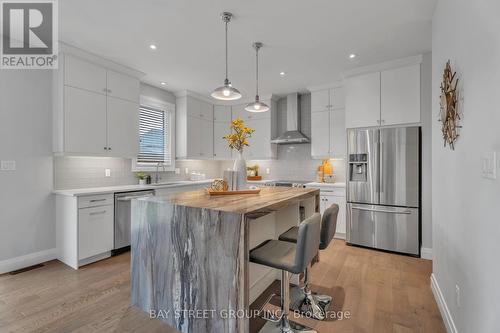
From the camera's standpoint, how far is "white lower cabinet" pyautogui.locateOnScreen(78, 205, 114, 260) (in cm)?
298

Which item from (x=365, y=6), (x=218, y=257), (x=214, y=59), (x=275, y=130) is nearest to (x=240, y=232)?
(x=218, y=257)

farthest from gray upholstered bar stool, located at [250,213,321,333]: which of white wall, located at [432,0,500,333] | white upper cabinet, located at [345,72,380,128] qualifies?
white upper cabinet, located at [345,72,380,128]

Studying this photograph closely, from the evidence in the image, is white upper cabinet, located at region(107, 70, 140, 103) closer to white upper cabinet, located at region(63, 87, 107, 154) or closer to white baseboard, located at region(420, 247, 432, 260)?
white upper cabinet, located at region(63, 87, 107, 154)

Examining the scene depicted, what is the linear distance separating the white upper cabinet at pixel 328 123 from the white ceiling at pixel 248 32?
607 mm

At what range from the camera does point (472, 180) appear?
1.41 m

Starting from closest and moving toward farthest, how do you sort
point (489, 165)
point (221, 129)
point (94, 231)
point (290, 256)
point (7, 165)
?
point (489, 165) → point (290, 256) → point (7, 165) → point (94, 231) → point (221, 129)

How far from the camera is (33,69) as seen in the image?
306cm

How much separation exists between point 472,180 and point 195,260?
1778 mm

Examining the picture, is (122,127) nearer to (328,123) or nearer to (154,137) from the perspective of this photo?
(154,137)

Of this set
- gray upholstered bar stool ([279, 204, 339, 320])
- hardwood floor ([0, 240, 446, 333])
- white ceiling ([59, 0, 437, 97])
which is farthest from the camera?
white ceiling ([59, 0, 437, 97])

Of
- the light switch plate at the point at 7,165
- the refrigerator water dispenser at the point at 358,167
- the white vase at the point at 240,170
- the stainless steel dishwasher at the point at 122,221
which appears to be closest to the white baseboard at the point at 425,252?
the refrigerator water dispenser at the point at 358,167

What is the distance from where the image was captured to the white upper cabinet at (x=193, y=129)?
16.0 ft

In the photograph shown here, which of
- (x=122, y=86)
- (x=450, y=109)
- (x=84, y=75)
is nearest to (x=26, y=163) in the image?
(x=84, y=75)

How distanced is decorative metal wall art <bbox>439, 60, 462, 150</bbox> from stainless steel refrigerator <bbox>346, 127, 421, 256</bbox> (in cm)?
154
